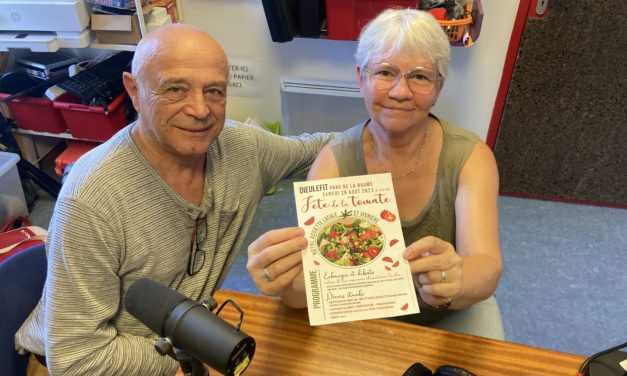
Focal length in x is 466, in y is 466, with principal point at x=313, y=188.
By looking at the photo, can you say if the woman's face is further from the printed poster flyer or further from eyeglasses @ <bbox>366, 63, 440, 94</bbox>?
the printed poster flyer

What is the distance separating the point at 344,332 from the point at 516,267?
5.20 feet

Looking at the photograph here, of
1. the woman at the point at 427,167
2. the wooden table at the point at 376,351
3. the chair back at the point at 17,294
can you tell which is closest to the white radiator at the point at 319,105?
the woman at the point at 427,167

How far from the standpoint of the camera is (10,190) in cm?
239

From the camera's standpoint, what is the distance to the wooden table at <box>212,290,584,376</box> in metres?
0.90

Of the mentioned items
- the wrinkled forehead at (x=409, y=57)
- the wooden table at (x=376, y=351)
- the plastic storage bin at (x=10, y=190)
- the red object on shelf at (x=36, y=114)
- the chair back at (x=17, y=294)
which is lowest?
the plastic storage bin at (x=10, y=190)

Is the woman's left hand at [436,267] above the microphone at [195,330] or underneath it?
underneath

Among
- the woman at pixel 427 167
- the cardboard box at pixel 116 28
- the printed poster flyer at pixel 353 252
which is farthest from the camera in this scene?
the cardboard box at pixel 116 28

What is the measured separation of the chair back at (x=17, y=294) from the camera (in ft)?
3.74

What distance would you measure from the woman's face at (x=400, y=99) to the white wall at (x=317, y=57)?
1.35 m

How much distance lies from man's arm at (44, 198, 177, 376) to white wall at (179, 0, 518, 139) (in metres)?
1.69

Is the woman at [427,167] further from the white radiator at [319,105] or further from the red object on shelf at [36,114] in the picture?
the red object on shelf at [36,114]

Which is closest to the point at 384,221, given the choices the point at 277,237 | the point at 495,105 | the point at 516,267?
the point at 277,237

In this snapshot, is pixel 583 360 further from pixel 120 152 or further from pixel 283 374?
pixel 120 152

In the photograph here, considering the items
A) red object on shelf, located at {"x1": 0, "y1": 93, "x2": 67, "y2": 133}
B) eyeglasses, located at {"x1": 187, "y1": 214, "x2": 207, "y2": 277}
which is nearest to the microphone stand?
eyeglasses, located at {"x1": 187, "y1": 214, "x2": 207, "y2": 277}
